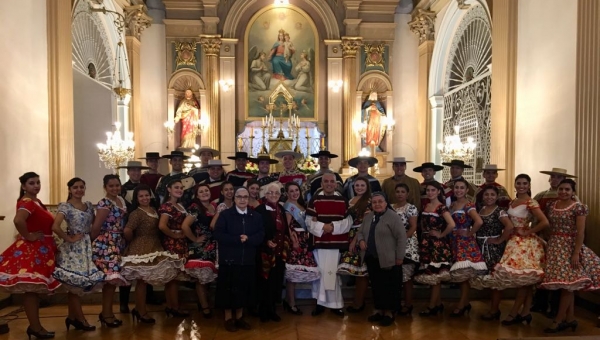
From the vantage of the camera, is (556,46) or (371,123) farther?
(371,123)

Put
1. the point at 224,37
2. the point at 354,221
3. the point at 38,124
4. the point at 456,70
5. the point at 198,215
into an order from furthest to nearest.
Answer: the point at 224,37 → the point at 456,70 → the point at 38,124 → the point at 354,221 → the point at 198,215

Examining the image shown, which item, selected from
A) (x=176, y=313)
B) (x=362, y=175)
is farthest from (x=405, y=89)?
(x=176, y=313)

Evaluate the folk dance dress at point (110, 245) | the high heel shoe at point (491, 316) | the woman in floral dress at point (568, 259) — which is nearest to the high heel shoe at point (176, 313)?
the folk dance dress at point (110, 245)

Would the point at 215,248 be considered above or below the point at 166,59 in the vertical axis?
below

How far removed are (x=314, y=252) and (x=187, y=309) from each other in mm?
1764

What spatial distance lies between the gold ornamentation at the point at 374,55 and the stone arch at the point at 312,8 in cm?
107

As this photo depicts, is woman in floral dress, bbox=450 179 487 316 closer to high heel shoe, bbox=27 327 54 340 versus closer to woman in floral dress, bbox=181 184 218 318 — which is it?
woman in floral dress, bbox=181 184 218 318

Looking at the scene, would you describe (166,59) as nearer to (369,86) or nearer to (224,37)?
(224,37)

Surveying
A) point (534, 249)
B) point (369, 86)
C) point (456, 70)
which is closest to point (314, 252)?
point (534, 249)

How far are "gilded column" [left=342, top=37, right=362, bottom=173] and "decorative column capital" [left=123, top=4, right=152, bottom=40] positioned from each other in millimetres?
5972

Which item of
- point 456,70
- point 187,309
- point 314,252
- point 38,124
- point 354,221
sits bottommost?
point 187,309

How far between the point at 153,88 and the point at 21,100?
7940 millimetres

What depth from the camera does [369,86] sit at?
1526 centimetres

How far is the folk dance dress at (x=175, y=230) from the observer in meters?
5.36
